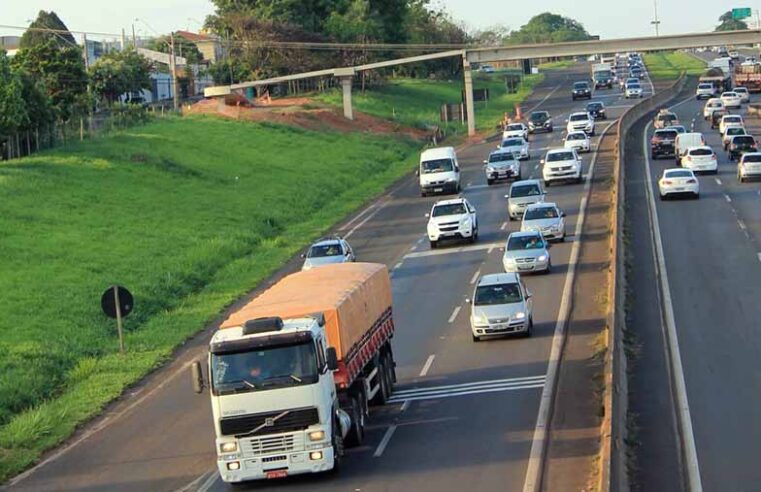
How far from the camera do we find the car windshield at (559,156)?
213 ft

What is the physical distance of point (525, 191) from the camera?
55.1 m

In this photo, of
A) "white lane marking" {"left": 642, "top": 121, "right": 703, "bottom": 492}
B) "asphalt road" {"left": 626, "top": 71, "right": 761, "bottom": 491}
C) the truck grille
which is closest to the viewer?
the truck grille

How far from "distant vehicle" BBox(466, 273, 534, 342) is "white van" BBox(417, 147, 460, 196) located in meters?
32.6

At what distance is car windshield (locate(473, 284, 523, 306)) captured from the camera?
1288 inches

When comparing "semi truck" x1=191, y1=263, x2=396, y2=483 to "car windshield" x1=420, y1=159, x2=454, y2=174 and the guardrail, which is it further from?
"car windshield" x1=420, y1=159, x2=454, y2=174

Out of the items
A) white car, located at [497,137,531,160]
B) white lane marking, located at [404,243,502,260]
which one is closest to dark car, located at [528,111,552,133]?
white car, located at [497,137,531,160]

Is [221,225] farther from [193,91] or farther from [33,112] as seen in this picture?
[193,91]

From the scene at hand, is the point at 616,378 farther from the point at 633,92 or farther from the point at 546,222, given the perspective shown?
the point at 633,92

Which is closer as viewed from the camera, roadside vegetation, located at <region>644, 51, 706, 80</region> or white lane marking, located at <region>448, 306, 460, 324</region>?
white lane marking, located at <region>448, 306, 460, 324</region>

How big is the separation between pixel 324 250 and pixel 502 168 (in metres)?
25.2

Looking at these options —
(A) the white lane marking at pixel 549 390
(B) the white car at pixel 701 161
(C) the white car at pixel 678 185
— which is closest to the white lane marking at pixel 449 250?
(A) the white lane marking at pixel 549 390

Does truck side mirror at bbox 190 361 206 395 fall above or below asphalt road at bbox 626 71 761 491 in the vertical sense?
above

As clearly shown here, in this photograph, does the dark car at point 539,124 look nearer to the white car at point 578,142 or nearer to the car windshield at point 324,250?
the white car at point 578,142

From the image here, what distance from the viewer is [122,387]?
103 feet
